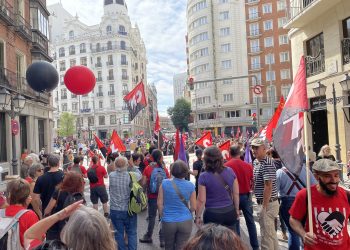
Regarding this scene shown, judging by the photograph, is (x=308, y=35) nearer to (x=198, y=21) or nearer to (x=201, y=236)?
(x=201, y=236)

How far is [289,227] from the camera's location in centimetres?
495

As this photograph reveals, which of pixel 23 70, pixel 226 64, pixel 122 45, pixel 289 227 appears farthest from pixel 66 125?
pixel 289 227

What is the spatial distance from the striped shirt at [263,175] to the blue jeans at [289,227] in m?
0.26

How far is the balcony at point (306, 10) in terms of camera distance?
45.6 ft

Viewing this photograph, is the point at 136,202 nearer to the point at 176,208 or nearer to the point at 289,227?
the point at 176,208

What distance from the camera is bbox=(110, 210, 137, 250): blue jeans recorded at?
18.2 feet

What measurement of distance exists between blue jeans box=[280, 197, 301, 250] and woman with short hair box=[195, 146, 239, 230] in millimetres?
815

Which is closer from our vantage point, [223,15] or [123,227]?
[123,227]

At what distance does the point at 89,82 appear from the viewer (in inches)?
392

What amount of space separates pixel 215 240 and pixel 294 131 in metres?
2.33

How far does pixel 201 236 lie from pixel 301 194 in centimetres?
212

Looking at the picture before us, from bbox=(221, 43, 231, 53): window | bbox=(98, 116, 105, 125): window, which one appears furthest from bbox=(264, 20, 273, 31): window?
bbox=(98, 116, 105, 125): window

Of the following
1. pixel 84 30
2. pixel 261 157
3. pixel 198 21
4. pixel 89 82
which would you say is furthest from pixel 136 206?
pixel 84 30

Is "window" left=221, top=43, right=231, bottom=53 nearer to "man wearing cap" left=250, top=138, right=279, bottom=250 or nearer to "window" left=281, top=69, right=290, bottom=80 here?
"window" left=281, top=69, right=290, bottom=80
